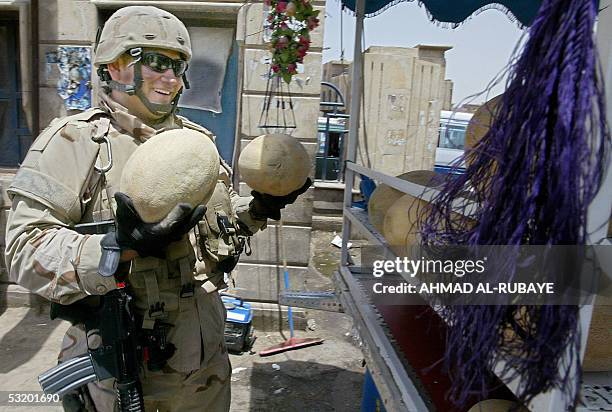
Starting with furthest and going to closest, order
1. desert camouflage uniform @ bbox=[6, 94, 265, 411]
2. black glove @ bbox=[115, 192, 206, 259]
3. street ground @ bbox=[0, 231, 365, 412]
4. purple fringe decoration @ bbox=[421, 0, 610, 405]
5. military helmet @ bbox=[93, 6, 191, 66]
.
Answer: street ground @ bbox=[0, 231, 365, 412] < military helmet @ bbox=[93, 6, 191, 66] < desert camouflage uniform @ bbox=[6, 94, 265, 411] < black glove @ bbox=[115, 192, 206, 259] < purple fringe decoration @ bbox=[421, 0, 610, 405]

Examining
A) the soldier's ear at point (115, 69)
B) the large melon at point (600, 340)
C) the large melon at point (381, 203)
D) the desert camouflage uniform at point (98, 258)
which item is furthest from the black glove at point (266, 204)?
the large melon at point (600, 340)

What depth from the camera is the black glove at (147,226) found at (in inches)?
56.3

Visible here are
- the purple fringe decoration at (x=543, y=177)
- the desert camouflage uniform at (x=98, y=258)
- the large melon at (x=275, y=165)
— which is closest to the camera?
the purple fringe decoration at (x=543, y=177)

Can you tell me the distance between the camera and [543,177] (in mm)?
793

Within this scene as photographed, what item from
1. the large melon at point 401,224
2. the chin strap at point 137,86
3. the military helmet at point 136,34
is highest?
the military helmet at point 136,34

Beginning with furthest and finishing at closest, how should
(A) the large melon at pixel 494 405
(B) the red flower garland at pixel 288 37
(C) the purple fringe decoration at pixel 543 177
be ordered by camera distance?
(B) the red flower garland at pixel 288 37
(A) the large melon at pixel 494 405
(C) the purple fringe decoration at pixel 543 177

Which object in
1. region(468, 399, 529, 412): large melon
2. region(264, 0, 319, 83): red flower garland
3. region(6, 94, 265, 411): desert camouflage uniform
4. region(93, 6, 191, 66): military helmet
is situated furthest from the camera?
region(264, 0, 319, 83): red flower garland

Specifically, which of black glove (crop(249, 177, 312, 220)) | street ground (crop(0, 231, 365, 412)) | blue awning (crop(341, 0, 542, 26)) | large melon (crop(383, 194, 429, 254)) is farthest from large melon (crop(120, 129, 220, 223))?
street ground (crop(0, 231, 365, 412))

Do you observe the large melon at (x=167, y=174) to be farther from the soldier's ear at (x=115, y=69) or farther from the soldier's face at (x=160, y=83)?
the soldier's ear at (x=115, y=69)

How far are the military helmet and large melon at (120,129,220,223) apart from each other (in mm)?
577

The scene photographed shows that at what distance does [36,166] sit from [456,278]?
5.17ft

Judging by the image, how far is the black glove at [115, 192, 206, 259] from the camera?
143cm

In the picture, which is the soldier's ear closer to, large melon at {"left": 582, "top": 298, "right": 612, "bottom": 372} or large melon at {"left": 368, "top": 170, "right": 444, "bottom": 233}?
large melon at {"left": 368, "top": 170, "right": 444, "bottom": 233}

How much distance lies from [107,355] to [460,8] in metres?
2.97
